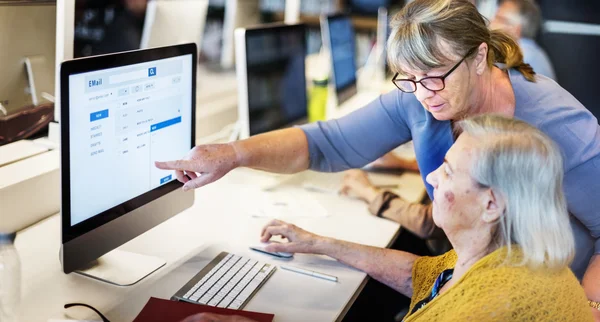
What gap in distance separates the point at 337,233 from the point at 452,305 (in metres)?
0.75

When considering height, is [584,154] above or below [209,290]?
above

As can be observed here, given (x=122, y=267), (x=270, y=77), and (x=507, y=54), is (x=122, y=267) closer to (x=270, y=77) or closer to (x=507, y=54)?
(x=270, y=77)

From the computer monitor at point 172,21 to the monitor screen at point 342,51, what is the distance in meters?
0.65

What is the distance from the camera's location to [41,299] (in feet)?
4.47

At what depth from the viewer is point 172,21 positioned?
2.63 metres

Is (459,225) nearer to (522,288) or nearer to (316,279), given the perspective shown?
(522,288)

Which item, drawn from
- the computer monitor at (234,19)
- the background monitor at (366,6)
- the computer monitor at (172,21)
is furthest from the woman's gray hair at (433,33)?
the background monitor at (366,6)

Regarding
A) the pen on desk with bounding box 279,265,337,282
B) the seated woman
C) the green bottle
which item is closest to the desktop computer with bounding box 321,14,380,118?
the green bottle

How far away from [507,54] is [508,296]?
0.80 metres

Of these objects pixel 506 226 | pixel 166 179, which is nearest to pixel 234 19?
pixel 166 179

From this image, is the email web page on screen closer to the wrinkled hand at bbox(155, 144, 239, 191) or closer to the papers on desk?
the wrinkled hand at bbox(155, 144, 239, 191)

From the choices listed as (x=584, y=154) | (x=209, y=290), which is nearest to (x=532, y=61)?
(x=584, y=154)

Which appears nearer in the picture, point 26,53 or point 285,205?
point 26,53

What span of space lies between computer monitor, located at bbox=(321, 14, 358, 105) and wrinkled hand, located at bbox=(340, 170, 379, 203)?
0.96 meters
